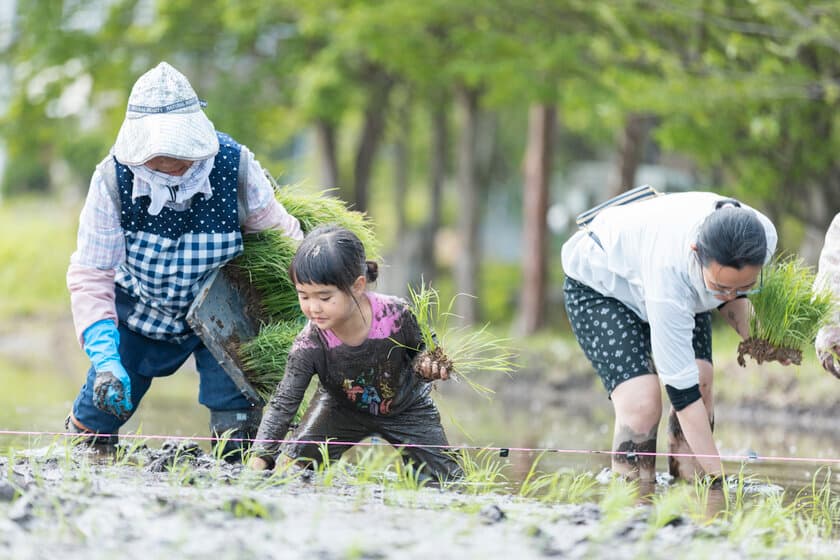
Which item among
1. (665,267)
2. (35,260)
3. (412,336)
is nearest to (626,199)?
(665,267)

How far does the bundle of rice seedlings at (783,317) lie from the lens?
215 inches

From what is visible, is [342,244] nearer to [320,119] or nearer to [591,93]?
[591,93]

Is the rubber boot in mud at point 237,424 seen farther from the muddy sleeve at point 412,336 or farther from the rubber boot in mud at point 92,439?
the muddy sleeve at point 412,336

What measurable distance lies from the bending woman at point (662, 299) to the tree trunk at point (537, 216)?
37.9 feet

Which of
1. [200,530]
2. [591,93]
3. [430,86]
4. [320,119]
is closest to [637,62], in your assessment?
[591,93]

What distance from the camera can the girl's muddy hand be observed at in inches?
197

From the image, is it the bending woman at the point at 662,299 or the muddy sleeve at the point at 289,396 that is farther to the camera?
the muddy sleeve at the point at 289,396

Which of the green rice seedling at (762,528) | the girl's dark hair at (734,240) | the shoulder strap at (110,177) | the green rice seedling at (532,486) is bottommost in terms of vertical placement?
the green rice seedling at (532,486)

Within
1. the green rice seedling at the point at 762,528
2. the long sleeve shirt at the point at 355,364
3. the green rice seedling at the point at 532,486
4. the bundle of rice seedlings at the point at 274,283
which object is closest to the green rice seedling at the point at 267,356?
the bundle of rice seedlings at the point at 274,283

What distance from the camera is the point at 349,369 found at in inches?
201

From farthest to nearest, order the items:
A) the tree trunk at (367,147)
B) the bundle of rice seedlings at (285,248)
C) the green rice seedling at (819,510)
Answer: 1. the tree trunk at (367,147)
2. the bundle of rice seedlings at (285,248)
3. the green rice seedling at (819,510)

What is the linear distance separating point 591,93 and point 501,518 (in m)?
11.3

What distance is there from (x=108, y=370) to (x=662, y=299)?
2205 millimetres

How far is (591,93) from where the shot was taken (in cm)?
1485
